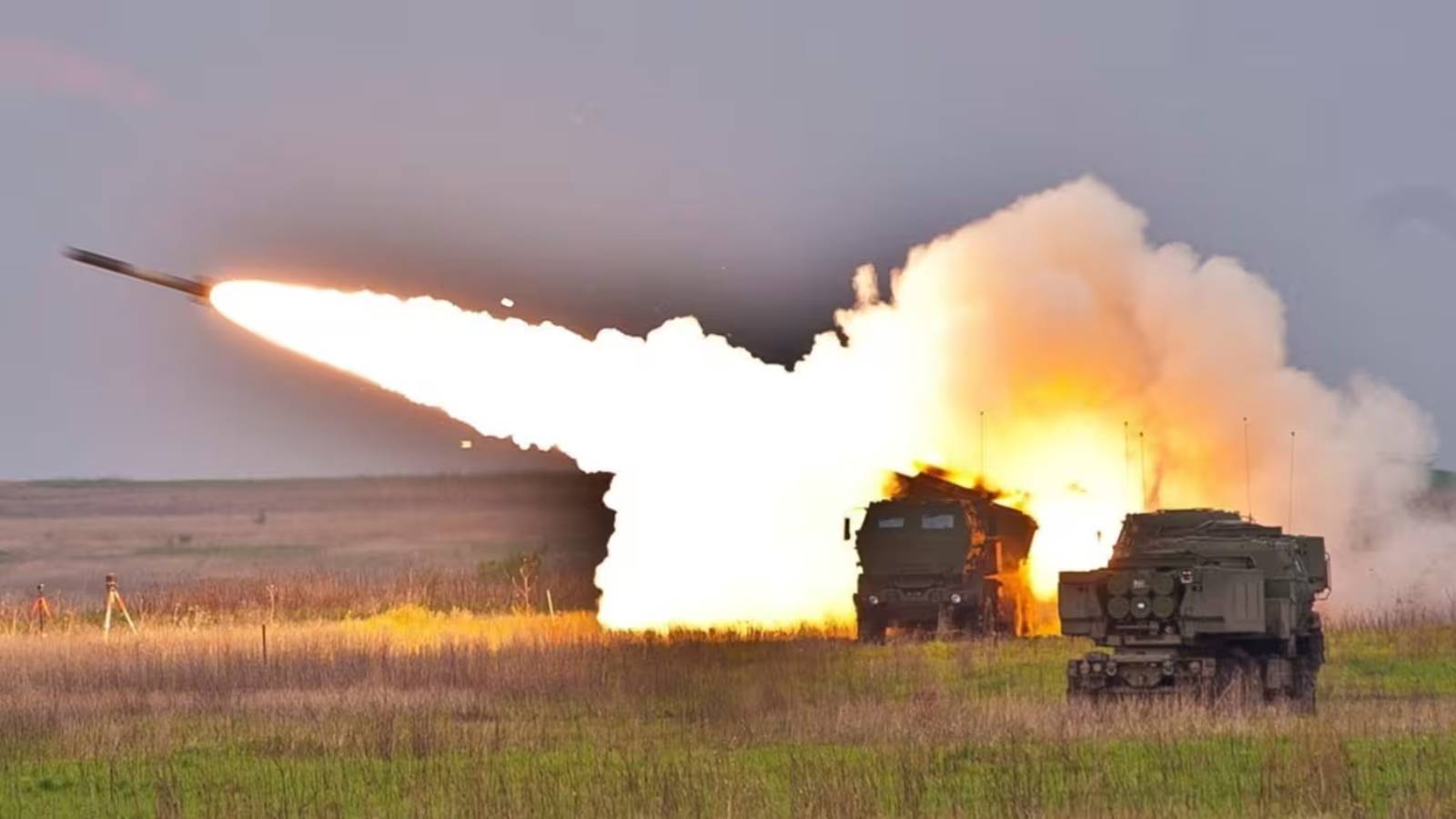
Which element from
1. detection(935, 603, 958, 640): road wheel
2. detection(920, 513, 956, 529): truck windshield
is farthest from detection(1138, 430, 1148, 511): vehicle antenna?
detection(935, 603, 958, 640): road wheel

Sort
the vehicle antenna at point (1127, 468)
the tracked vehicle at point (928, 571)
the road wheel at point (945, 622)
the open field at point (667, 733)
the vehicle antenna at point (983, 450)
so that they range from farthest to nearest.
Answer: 1. the vehicle antenna at point (1127, 468)
2. the vehicle antenna at point (983, 450)
3. the tracked vehicle at point (928, 571)
4. the road wheel at point (945, 622)
5. the open field at point (667, 733)

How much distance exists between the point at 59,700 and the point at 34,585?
55.4 meters

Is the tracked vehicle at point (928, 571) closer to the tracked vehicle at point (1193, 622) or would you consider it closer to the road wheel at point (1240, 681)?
Result: the tracked vehicle at point (1193, 622)

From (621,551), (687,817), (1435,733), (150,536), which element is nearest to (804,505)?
(621,551)

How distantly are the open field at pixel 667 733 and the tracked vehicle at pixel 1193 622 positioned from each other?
2.78 ft

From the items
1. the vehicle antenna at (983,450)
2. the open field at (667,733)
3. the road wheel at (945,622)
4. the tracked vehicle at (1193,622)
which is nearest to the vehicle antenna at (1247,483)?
the vehicle antenna at (983,450)

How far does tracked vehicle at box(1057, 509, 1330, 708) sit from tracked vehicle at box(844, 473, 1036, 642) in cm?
1242

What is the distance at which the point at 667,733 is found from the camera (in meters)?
29.7

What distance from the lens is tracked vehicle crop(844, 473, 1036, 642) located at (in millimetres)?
47125

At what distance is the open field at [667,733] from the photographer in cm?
2328

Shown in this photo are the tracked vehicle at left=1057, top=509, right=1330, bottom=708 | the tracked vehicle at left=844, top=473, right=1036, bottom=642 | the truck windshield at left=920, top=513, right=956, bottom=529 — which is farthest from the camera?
the truck windshield at left=920, top=513, right=956, bottom=529

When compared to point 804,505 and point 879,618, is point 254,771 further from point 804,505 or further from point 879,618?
point 804,505

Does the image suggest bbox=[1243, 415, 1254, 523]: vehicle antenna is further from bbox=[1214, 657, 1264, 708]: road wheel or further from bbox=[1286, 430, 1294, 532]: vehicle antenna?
bbox=[1214, 657, 1264, 708]: road wheel

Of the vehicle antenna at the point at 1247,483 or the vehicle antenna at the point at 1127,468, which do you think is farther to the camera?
the vehicle antenna at the point at 1247,483
